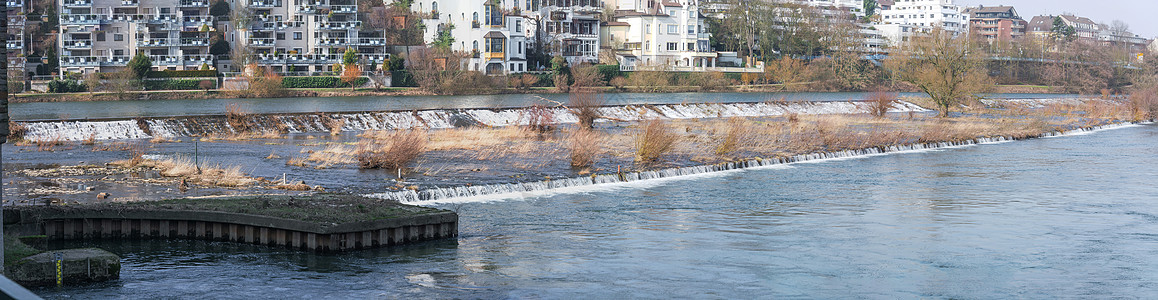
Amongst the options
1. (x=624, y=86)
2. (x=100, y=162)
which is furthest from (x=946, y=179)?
(x=624, y=86)

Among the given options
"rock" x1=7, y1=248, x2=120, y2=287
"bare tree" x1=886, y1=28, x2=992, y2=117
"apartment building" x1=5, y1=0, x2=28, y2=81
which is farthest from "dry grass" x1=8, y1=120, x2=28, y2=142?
"apartment building" x1=5, y1=0, x2=28, y2=81

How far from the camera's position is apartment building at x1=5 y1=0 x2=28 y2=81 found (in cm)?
9181

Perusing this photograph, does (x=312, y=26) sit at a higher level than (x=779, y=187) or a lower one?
higher

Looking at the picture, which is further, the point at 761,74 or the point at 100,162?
the point at 761,74

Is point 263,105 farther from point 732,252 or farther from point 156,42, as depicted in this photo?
point 732,252

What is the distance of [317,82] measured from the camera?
97.6 meters

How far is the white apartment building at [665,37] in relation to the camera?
424 feet

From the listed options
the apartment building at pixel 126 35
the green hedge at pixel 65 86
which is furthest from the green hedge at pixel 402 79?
the green hedge at pixel 65 86

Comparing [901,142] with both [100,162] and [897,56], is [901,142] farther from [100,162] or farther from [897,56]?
[897,56]

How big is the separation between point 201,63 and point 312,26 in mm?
12211

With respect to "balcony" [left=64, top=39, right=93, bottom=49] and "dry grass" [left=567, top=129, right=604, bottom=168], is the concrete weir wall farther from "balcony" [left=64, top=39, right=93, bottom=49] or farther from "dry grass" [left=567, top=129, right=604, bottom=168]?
"balcony" [left=64, top=39, right=93, bottom=49]

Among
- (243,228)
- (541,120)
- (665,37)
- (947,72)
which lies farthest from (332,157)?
(665,37)

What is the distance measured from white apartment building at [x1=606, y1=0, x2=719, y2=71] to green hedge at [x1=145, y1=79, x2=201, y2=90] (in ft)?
168

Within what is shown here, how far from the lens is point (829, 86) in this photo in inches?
4732
